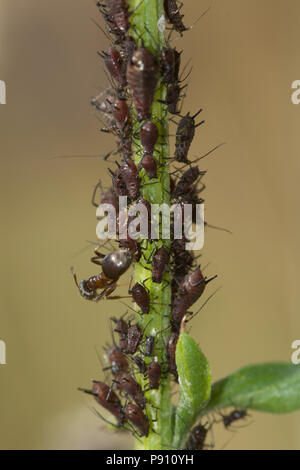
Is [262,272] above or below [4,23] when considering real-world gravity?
below

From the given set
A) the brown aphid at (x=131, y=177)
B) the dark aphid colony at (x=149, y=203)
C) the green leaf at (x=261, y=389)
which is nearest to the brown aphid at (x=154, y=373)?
the dark aphid colony at (x=149, y=203)

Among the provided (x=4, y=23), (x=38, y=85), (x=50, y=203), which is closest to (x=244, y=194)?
(x=50, y=203)

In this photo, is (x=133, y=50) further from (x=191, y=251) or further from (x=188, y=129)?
(x=191, y=251)

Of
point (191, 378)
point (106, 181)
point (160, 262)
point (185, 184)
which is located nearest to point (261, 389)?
point (191, 378)

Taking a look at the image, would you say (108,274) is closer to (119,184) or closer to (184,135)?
(119,184)

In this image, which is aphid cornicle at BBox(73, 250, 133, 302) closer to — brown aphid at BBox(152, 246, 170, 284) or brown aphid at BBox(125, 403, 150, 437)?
brown aphid at BBox(152, 246, 170, 284)

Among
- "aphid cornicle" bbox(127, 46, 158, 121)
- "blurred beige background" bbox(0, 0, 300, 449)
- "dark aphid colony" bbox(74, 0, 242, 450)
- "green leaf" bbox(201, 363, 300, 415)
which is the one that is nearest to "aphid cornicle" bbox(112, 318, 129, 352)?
"dark aphid colony" bbox(74, 0, 242, 450)
